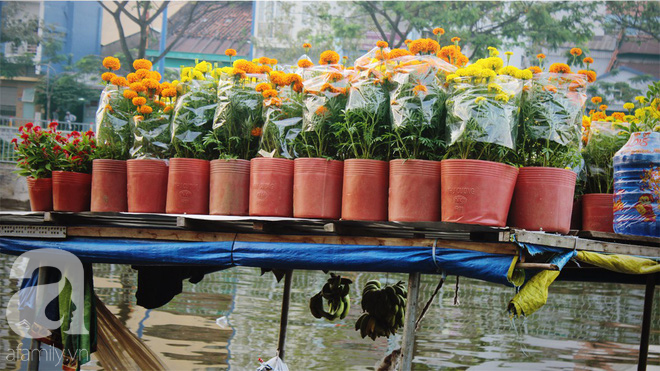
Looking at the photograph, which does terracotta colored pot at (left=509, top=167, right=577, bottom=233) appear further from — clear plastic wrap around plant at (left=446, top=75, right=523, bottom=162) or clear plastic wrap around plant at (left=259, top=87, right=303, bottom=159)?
clear plastic wrap around plant at (left=259, top=87, right=303, bottom=159)

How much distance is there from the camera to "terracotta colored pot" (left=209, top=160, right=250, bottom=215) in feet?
13.5

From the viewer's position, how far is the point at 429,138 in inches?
143

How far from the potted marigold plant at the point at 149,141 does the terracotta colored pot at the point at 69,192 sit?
45 cm

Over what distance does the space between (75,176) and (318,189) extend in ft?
6.09

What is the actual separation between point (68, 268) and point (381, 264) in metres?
2.22

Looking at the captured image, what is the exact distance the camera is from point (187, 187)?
420 centimetres

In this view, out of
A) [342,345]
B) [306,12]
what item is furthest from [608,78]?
[342,345]

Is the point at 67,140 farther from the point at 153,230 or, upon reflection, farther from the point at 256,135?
the point at 256,135

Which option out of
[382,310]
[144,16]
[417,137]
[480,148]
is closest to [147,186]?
[417,137]

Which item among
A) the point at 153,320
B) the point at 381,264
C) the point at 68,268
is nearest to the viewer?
the point at 381,264

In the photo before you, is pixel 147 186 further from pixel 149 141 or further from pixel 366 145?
pixel 366 145

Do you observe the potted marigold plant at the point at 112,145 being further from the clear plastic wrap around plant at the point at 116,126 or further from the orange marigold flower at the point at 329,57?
the orange marigold flower at the point at 329,57

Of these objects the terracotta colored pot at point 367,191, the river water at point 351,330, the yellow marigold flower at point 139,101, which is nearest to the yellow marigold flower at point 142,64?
the yellow marigold flower at point 139,101

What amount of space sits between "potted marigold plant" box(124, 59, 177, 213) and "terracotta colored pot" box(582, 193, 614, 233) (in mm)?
2638
